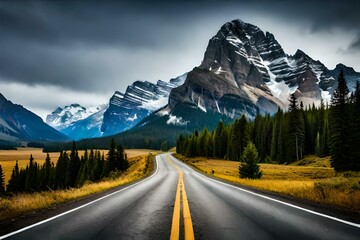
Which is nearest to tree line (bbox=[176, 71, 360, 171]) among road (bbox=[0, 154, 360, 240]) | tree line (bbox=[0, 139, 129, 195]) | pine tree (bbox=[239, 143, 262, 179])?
pine tree (bbox=[239, 143, 262, 179])

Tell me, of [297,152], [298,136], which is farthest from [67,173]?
[298,136]

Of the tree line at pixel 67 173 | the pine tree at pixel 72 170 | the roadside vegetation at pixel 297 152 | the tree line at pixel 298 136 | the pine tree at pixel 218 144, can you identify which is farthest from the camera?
the pine tree at pixel 218 144

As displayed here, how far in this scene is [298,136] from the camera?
77.1m

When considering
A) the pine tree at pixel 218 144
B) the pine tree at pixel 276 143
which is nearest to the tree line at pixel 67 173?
the pine tree at pixel 218 144

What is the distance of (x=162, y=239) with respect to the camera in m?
5.98

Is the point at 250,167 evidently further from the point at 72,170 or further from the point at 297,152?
the point at 72,170

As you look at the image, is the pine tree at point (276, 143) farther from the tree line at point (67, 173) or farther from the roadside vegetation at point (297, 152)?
the tree line at point (67, 173)

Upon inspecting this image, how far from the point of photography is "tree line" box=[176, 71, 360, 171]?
1859 inches

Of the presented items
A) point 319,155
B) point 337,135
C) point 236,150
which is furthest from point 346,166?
point 236,150

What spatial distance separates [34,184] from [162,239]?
83651 mm

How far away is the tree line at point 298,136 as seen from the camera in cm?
4722

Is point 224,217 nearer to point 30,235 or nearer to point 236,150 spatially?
point 30,235

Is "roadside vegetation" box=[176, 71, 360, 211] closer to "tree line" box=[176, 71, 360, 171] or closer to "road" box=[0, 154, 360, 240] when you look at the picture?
"tree line" box=[176, 71, 360, 171]

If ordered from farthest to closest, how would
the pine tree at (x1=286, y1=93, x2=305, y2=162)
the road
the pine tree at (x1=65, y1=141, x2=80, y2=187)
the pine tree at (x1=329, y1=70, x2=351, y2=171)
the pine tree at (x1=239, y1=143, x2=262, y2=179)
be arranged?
1. the pine tree at (x1=65, y1=141, x2=80, y2=187)
2. the pine tree at (x1=286, y1=93, x2=305, y2=162)
3. the pine tree at (x1=329, y1=70, x2=351, y2=171)
4. the pine tree at (x1=239, y1=143, x2=262, y2=179)
5. the road
